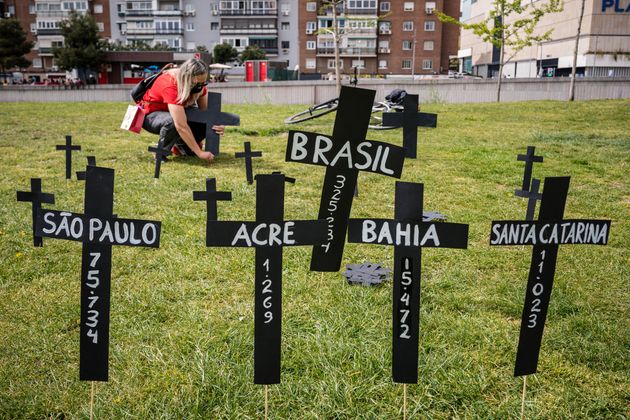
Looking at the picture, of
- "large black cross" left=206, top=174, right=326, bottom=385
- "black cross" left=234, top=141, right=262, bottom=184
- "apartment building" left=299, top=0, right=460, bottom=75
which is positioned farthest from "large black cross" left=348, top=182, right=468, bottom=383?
"apartment building" left=299, top=0, right=460, bottom=75

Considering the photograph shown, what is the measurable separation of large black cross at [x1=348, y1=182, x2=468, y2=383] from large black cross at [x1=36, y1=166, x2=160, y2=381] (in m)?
0.76

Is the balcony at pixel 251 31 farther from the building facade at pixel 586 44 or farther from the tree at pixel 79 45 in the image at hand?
the building facade at pixel 586 44

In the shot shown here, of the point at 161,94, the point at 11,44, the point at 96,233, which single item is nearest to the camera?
the point at 96,233

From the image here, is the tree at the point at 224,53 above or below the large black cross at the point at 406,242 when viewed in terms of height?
above

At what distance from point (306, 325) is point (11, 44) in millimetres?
61671

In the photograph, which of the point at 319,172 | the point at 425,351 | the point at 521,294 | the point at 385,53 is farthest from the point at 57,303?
the point at 385,53

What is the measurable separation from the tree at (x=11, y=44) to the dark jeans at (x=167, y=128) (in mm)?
55457

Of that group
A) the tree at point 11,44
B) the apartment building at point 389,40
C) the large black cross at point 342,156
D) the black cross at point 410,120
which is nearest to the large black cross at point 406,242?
the large black cross at point 342,156

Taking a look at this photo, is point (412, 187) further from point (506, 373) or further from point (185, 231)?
point (185, 231)

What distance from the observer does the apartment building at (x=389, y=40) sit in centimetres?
6794

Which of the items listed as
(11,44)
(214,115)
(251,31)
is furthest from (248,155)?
(251,31)

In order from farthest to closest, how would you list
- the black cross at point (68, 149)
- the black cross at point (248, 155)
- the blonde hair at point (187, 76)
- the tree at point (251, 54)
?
the tree at point (251, 54), the blonde hair at point (187, 76), the black cross at point (68, 149), the black cross at point (248, 155)

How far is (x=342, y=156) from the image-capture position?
2754 mm

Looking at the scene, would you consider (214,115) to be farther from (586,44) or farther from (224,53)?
(224,53)
